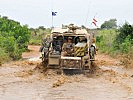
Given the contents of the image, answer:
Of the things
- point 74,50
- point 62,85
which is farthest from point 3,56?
point 62,85

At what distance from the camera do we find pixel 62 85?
16.9 meters

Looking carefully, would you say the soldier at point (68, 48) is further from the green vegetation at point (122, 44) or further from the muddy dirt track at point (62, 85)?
the green vegetation at point (122, 44)

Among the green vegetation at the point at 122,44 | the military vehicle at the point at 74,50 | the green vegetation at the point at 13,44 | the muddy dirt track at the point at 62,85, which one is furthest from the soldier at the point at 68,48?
the green vegetation at the point at 122,44

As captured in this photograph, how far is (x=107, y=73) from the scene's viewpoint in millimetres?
21344

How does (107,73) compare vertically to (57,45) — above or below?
below

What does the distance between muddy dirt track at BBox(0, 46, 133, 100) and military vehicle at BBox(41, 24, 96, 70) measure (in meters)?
0.47

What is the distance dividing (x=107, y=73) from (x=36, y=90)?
21.4 feet

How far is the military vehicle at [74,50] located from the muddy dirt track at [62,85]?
470 mm

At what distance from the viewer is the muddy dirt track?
563 inches

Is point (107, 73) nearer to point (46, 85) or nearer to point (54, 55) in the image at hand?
point (54, 55)

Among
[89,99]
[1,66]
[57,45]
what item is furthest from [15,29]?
[89,99]

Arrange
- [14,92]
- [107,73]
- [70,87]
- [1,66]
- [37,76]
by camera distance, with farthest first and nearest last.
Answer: [1,66] → [107,73] → [37,76] → [70,87] → [14,92]

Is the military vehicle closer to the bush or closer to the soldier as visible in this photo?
the soldier

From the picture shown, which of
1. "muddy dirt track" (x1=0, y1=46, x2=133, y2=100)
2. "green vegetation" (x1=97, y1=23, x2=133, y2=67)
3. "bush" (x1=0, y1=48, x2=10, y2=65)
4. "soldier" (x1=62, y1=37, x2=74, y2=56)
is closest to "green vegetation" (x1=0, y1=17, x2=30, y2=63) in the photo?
"bush" (x1=0, y1=48, x2=10, y2=65)
